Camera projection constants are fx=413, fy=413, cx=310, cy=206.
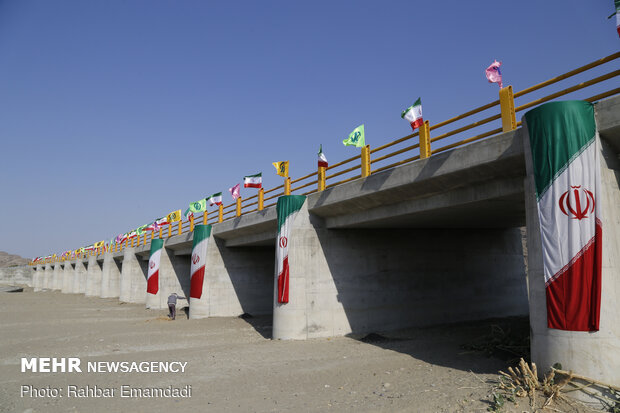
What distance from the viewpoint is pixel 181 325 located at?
804 inches

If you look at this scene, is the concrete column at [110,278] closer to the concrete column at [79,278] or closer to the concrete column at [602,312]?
the concrete column at [79,278]

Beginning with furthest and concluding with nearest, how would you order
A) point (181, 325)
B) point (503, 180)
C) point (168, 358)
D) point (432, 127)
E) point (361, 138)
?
point (181, 325) < point (361, 138) < point (168, 358) < point (432, 127) < point (503, 180)

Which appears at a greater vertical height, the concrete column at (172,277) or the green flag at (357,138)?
the green flag at (357,138)

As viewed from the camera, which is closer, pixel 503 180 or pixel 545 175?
pixel 545 175

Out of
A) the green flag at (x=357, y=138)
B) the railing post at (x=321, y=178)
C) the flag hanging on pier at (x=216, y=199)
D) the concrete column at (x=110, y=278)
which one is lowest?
the concrete column at (x=110, y=278)

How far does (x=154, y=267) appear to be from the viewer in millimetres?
28984

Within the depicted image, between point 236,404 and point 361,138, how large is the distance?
30.0ft

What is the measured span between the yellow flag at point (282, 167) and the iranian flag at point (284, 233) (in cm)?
176

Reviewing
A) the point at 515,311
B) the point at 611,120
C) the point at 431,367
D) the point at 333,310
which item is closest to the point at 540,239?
the point at 611,120

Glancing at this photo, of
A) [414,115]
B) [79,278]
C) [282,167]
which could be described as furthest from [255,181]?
[79,278]

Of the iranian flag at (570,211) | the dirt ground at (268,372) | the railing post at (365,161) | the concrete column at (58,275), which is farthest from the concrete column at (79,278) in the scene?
the iranian flag at (570,211)

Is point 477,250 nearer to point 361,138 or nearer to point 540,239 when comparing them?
point 361,138

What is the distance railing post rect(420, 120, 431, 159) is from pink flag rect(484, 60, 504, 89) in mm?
1960

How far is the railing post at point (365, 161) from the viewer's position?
532 inches
